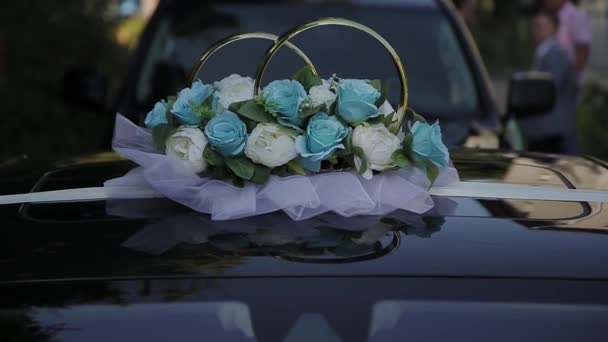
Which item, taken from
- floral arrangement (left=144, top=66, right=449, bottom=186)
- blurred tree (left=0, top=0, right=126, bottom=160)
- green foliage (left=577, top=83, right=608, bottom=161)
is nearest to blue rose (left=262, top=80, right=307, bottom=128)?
floral arrangement (left=144, top=66, right=449, bottom=186)

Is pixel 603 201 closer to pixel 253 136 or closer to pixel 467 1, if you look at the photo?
pixel 253 136

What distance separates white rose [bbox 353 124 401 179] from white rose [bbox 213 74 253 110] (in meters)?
0.27

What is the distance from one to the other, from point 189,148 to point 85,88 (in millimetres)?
2924

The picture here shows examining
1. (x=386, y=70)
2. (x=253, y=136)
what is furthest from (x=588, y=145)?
(x=253, y=136)

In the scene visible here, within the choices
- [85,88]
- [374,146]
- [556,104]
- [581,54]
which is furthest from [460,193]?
[581,54]

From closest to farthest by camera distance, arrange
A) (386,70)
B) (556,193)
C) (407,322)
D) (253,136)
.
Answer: (407,322) < (253,136) < (556,193) < (386,70)

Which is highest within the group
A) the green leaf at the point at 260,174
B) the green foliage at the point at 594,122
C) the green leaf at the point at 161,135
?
the green leaf at the point at 161,135

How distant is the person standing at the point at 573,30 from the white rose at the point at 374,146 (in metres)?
6.42

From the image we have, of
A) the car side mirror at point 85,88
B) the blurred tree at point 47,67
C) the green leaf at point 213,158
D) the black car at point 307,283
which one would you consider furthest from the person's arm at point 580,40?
the black car at point 307,283

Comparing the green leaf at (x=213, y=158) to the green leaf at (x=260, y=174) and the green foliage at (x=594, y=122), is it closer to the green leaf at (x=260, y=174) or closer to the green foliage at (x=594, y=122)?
the green leaf at (x=260, y=174)

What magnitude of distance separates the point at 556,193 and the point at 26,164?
1.52 m

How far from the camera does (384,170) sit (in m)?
2.30

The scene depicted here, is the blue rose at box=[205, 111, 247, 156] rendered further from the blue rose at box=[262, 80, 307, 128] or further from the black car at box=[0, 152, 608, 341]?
the black car at box=[0, 152, 608, 341]

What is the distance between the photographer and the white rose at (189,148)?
7.56 feet
